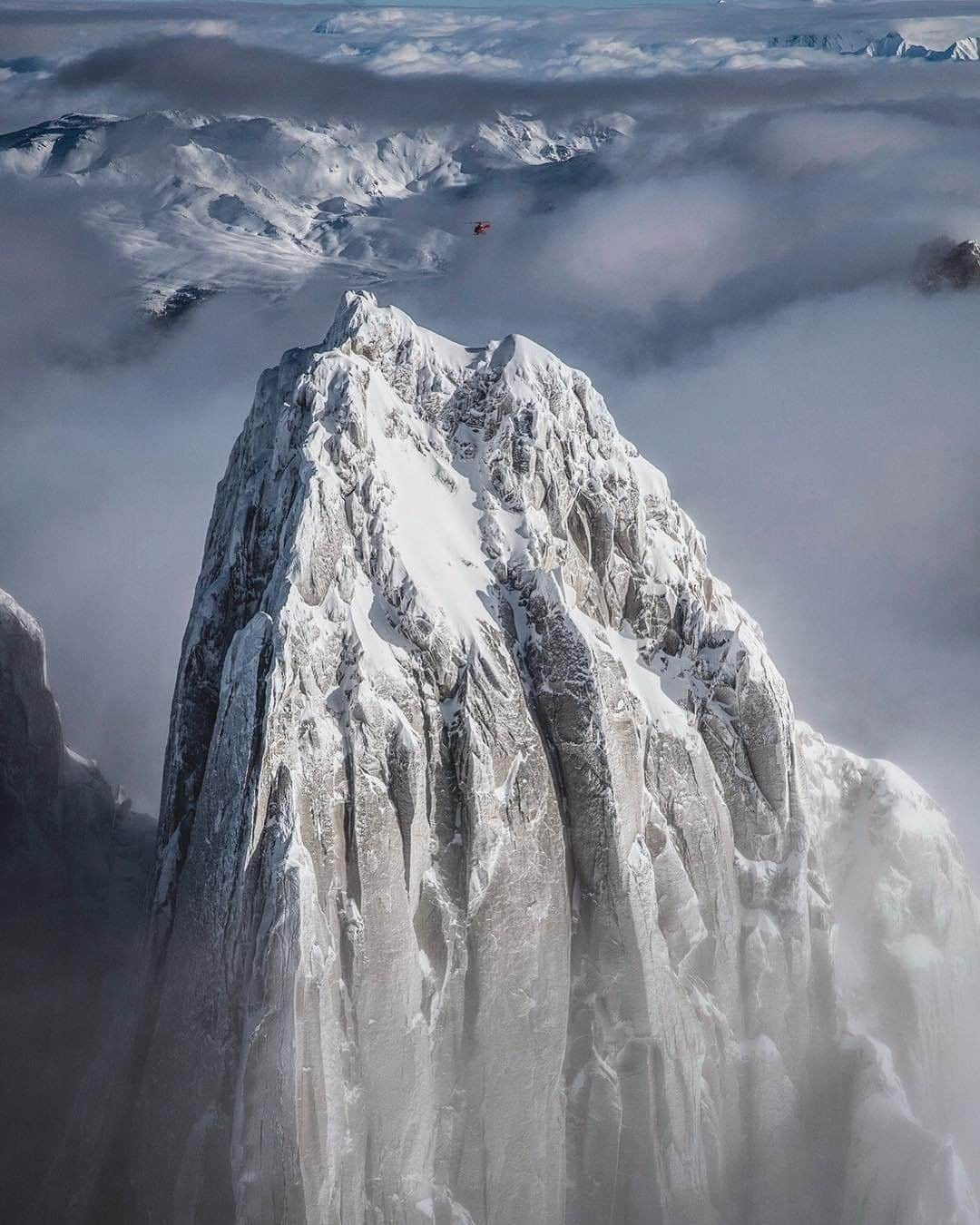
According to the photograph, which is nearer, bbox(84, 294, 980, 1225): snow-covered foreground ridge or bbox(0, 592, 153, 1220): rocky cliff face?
bbox(84, 294, 980, 1225): snow-covered foreground ridge

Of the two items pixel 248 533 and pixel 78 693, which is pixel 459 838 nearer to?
pixel 248 533

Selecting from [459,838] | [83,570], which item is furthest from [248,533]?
[83,570]

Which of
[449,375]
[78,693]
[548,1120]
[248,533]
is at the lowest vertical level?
[548,1120]

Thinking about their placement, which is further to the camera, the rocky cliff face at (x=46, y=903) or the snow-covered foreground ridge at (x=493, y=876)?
the rocky cliff face at (x=46, y=903)
